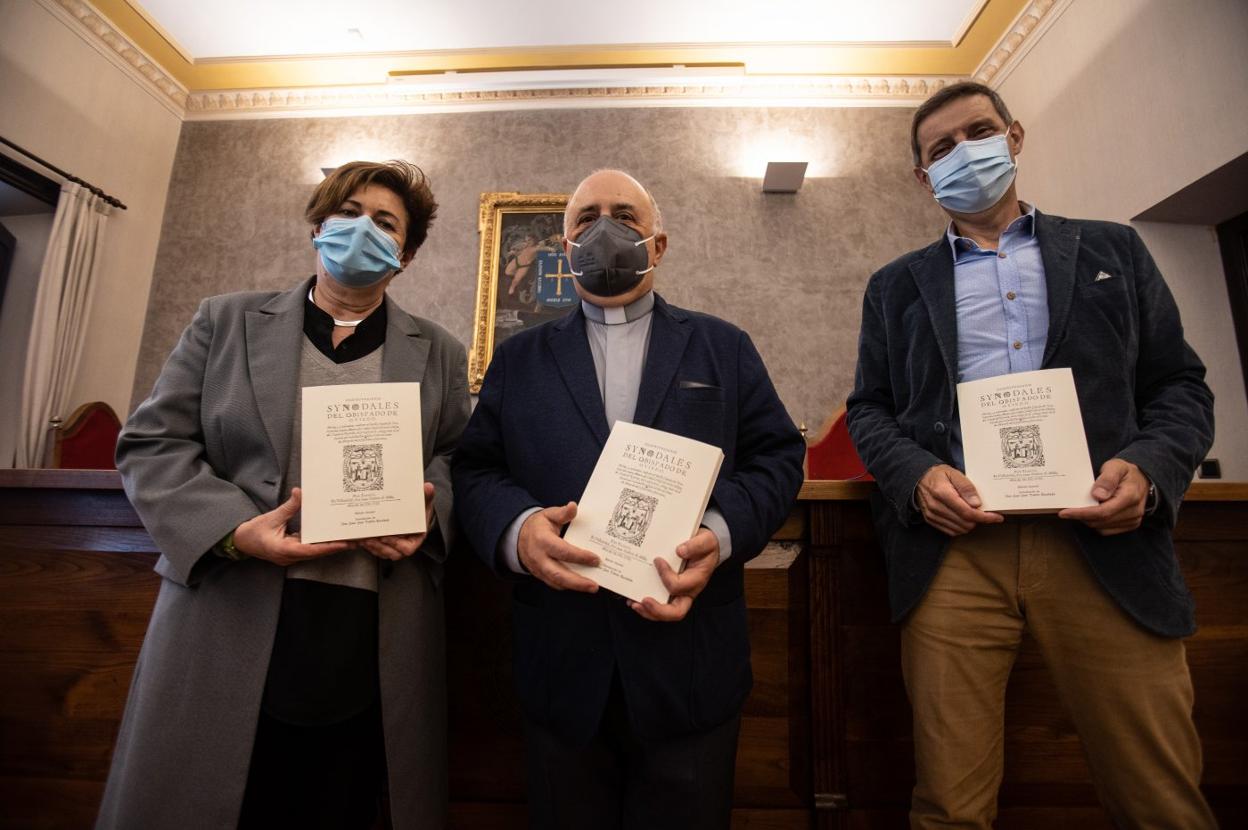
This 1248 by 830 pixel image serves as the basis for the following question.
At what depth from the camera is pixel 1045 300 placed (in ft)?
3.86

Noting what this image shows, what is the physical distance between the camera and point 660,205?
13.5ft

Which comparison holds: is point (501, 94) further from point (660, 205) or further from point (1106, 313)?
point (1106, 313)

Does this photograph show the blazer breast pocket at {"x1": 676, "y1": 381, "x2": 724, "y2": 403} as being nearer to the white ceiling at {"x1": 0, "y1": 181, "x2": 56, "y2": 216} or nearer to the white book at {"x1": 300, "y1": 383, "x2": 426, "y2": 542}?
the white book at {"x1": 300, "y1": 383, "x2": 426, "y2": 542}

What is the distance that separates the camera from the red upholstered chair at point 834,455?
11.5 feet

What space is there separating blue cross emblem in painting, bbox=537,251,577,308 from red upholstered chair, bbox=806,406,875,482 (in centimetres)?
196

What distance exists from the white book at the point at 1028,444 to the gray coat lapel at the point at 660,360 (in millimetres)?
574

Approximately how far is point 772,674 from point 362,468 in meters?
1.05

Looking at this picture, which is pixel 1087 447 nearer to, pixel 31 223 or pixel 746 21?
pixel 746 21

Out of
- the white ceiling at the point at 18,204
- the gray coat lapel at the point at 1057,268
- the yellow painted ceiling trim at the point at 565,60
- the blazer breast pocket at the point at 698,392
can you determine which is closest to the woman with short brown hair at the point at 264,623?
the blazer breast pocket at the point at 698,392

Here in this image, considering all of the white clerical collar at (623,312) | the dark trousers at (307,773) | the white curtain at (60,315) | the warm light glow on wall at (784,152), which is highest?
the warm light glow on wall at (784,152)

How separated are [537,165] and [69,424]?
11.1ft

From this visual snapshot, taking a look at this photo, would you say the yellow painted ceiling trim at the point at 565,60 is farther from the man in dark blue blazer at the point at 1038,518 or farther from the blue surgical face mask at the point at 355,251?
the blue surgical face mask at the point at 355,251

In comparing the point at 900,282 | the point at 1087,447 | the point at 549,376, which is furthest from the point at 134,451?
the point at 1087,447

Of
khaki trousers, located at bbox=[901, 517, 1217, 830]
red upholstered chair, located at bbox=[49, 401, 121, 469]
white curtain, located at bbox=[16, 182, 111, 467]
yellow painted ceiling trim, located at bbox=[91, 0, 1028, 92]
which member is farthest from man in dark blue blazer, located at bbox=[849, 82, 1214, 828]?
white curtain, located at bbox=[16, 182, 111, 467]
